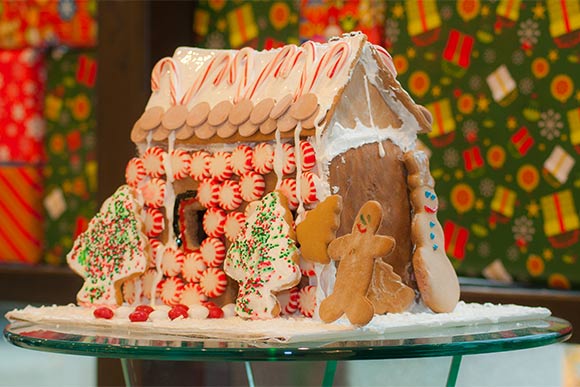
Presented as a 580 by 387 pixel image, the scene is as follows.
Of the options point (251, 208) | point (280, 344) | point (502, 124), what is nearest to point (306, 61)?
point (251, 208)

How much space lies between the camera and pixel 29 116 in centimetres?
411

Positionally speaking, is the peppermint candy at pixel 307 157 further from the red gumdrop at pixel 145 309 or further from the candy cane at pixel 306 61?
the red gumdrop at pixel 145 309

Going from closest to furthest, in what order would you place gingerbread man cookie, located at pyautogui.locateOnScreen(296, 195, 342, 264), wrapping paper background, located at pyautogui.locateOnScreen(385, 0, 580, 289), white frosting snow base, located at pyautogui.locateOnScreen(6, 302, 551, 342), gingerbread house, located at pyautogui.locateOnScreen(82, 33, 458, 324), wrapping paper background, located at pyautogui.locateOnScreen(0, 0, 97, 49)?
white frosting snow base, located at pyautogui.locateOnScreen(6, 302, 551, 342), gingerbread man cookie, located at pyautogui.locateOnScreen(296, 195, 342, 264), gingerbread house, located at pyautogui.locateOnScreen(82, 33, 458, 324), wrapping paper background, located at pyautogui.locateOnScreen(385, 0, 580, 289), wrapping paper background, located at pyautogui.locateOnScreen(0, 0, 97, 49)

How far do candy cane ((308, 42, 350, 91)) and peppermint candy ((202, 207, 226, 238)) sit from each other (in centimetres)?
28

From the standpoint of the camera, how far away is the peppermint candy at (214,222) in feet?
6.17

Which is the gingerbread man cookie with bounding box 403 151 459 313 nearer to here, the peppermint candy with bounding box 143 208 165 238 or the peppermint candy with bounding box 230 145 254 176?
the peppermint candy with bounding box 230 145 254 176

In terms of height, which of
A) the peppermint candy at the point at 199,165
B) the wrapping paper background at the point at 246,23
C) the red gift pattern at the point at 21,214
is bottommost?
the red gift pattern at the point at 21,214

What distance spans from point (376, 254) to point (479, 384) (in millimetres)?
1596

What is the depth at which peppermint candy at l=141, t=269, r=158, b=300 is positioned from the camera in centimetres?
198

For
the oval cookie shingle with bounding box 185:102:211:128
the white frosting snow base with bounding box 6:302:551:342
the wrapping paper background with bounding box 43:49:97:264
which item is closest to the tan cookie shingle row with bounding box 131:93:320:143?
the oval cookie shingle with bounding box 185:102:211:128

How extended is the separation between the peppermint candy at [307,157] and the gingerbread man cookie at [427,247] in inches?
9.7

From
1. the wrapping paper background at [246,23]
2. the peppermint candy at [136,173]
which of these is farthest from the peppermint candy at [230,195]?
the wrapping paper background at [246,23]

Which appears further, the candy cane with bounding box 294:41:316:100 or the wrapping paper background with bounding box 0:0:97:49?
the wrapping paper background with bounding box 0:0:97:49

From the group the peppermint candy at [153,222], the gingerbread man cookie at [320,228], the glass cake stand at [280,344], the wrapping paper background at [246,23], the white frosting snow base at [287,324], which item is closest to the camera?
the glass cake stand at [280,344]
